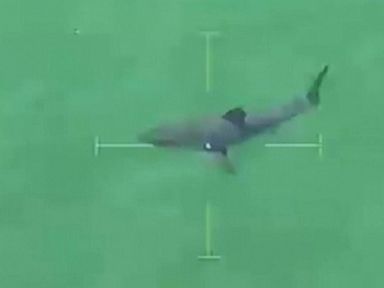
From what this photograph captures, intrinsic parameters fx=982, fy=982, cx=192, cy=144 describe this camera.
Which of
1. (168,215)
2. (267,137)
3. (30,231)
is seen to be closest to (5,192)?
(30,231)
